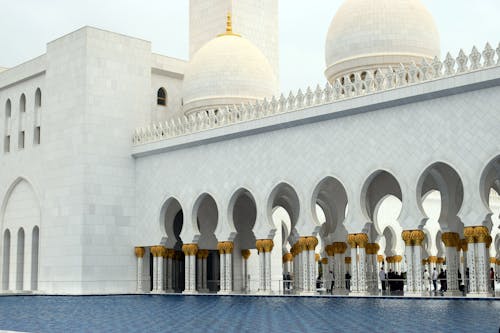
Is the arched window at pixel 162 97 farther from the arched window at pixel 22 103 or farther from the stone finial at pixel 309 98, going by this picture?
the stone finial at pixel 309 98

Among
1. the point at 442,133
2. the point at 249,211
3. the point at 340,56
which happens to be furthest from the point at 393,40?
the point at 249,211

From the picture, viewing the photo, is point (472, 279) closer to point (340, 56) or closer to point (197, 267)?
point (340, 56)

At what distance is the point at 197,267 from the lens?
21828 millimetres

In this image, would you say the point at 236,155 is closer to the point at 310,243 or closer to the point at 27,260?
the point at 310,243

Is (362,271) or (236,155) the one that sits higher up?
(236,155)

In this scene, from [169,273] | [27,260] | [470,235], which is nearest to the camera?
[470,235]

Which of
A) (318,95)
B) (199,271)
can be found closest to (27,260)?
(199,271)

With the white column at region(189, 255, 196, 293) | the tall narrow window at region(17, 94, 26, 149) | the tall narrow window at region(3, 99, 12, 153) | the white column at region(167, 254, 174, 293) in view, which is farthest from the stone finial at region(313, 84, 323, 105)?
the tall narrow window at region(3, 99, 12, 153)

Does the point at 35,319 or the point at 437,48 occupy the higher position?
the point at 437,48

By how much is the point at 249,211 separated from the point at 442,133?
8.82m

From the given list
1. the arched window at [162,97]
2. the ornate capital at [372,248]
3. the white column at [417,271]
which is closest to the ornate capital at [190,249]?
the ornate capital at [372,248]

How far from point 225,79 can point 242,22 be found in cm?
385

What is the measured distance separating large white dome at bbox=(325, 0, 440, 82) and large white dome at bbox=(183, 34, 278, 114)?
10.2 feet

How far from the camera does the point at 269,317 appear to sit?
10742mm
